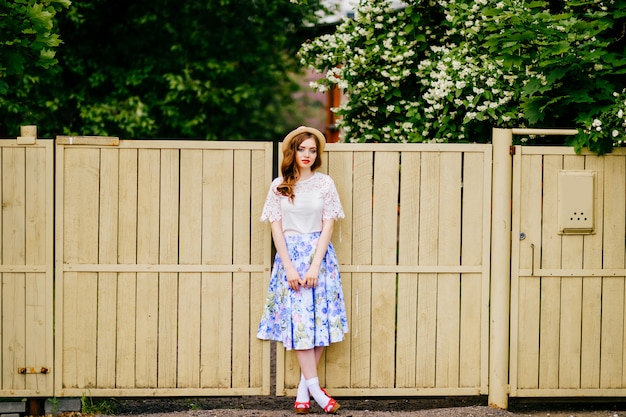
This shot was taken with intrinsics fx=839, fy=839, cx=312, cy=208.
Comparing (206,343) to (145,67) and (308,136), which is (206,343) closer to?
(308,136)

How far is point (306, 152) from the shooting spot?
5.35 meters

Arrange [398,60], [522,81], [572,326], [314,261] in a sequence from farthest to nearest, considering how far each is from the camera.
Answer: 1. [398,60]
2. [522,81]
3. [572,326]
4. [314,261]

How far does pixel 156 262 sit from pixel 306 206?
108 cm

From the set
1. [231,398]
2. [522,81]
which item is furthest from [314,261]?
[522,81]

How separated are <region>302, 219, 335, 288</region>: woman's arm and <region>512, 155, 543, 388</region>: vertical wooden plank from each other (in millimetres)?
1312

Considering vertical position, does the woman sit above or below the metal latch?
above

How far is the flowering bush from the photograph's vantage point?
554 cm

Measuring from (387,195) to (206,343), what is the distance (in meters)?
1.56

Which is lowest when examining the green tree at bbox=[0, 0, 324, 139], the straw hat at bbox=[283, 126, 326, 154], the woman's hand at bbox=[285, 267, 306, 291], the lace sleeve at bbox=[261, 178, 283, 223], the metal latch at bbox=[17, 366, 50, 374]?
the metal latch at bbox=[17, 366, 50, 374]

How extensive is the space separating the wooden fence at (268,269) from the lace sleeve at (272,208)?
20 cm

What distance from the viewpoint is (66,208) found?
5.51m

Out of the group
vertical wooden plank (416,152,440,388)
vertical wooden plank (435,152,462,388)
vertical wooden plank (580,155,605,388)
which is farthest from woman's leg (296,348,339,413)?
vertical wooden plank (580,155,605,388)

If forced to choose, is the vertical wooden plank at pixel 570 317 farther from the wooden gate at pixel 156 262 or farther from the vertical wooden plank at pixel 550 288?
the wooden gate at pixel 156 262

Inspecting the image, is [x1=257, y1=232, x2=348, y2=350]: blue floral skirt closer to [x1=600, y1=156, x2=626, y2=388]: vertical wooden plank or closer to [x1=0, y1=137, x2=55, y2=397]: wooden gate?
[x1=0, y1=137, x2=55, y2=397]: wooden gate
